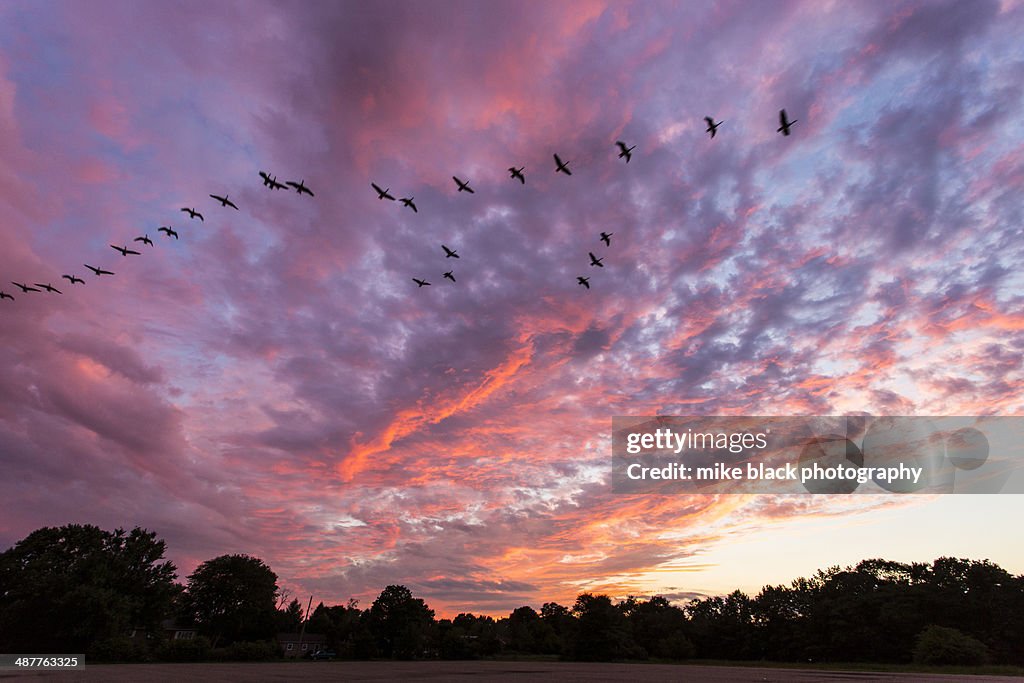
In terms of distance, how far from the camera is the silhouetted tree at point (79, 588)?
8069cm

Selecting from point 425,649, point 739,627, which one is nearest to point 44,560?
point 425,649

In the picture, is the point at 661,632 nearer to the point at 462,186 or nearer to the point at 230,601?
the point at 230,601

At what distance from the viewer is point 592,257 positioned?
39969 mm

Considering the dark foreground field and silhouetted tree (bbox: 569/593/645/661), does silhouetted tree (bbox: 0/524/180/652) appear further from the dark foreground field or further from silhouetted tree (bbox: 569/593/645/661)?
silhouetted tree (bbox: 569/593/645/661)

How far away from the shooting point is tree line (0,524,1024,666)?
8350 centimetres

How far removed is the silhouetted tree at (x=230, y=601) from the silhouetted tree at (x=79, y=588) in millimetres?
44301

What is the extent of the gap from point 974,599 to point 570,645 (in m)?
80.7

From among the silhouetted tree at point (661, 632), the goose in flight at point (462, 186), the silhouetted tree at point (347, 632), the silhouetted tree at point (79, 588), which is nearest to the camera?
the goose in flight at point (462, 186)

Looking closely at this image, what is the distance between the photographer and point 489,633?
139750 mm

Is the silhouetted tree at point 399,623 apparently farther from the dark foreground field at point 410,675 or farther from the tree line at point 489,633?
the dark foreground field at point 410,675

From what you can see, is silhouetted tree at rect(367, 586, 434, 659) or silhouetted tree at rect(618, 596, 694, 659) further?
silhouetted tree at rect(618, 596, 694, 659)

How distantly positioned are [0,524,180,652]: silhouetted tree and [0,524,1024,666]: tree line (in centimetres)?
21

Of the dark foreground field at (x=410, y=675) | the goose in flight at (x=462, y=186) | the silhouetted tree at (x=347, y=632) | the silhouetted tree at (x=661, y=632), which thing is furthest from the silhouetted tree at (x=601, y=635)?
the goose in flight at (x=462, y=186)

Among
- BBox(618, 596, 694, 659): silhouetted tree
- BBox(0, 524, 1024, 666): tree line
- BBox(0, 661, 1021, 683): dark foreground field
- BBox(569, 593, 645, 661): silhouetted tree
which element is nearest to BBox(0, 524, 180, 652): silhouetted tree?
→ BBox(0, 524, 1024, 666): tree line
